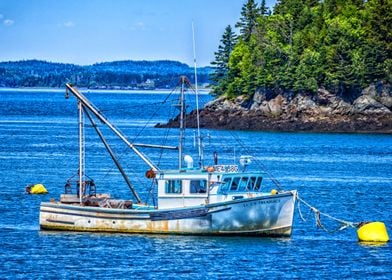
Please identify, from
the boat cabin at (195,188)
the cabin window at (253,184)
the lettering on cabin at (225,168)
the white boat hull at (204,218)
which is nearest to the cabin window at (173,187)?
the boat cabin at (195,188)

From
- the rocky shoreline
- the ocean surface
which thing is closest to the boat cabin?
the ocean surface

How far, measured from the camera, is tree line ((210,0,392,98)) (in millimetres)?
149875

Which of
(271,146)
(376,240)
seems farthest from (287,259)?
(271,146)

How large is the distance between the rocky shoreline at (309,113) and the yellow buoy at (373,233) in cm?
8342

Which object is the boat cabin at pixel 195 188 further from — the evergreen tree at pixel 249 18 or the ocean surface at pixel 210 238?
the evergreen tree at pixel 249 18

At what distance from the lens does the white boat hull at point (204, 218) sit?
55906 millimetres

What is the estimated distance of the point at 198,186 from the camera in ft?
187

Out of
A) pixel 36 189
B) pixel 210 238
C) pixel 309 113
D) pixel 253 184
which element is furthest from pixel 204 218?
pixel 309 113

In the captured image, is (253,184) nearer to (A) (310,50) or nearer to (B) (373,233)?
(B) (373,233)

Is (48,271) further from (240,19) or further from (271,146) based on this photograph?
(240,19)

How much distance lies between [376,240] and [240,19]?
121m

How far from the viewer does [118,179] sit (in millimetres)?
85188

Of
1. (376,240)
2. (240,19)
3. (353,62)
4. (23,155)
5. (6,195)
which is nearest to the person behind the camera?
(376,240)

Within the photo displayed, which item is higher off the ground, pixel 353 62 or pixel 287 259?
pixel 353 62
